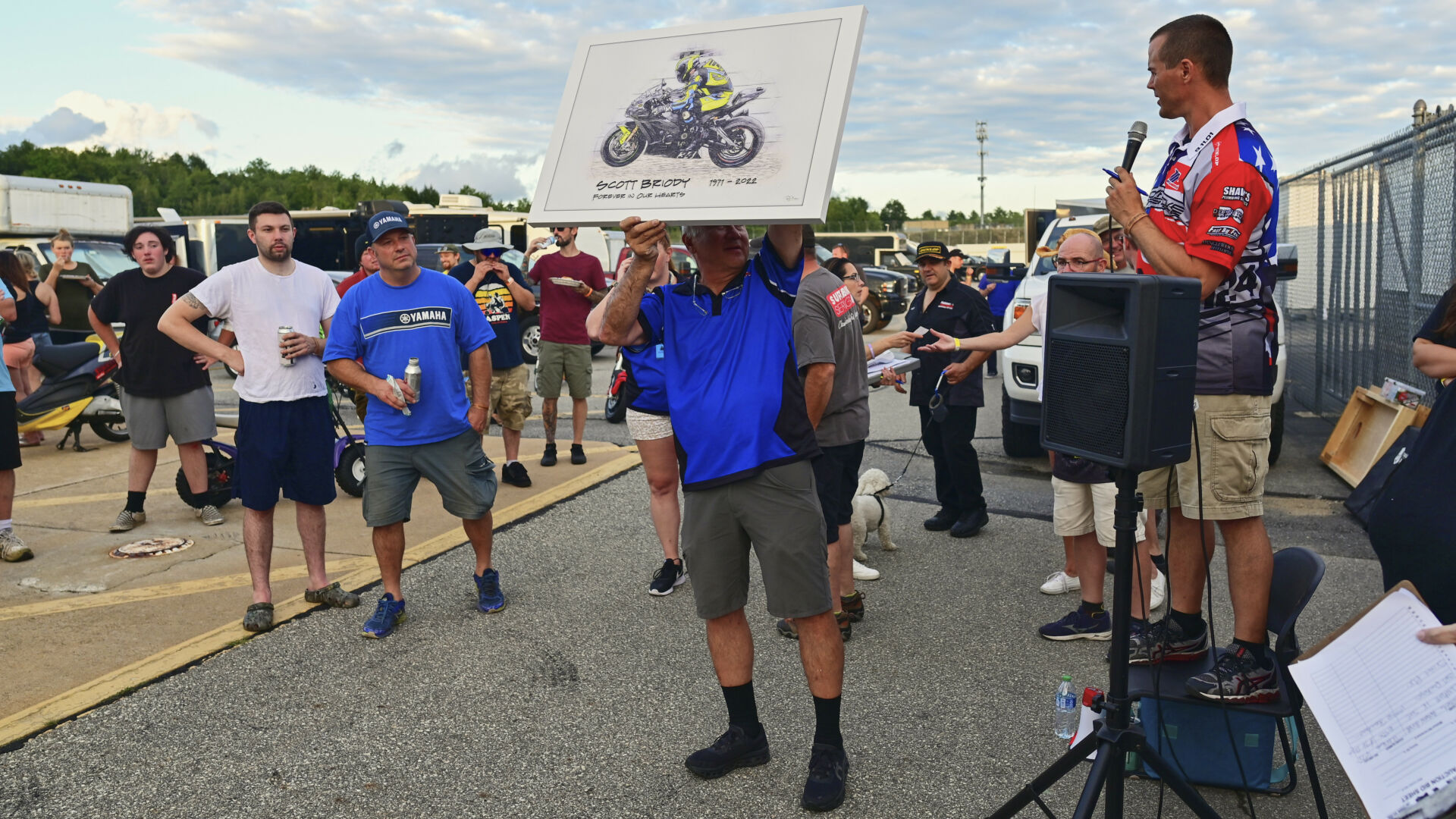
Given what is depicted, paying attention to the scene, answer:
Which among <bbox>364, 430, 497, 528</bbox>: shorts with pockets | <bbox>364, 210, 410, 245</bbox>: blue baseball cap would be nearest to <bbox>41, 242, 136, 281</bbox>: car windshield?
<bbox>364, 210, 410, 245</bbox>: blue baseball cap

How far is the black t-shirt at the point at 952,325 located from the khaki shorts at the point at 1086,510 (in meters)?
1.60

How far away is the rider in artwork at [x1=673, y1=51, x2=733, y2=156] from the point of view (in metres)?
3.09

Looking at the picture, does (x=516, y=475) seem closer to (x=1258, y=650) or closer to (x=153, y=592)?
(x=153, y=592)

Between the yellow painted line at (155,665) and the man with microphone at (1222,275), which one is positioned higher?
the man with microphone at (1222,275)

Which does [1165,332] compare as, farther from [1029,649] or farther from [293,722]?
[293,722]

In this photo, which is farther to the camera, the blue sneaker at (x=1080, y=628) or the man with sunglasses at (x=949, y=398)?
the man with sunglasses at (x=949, y=398)

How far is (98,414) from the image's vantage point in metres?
9.76

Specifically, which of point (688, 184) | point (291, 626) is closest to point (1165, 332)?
point (688, 184)

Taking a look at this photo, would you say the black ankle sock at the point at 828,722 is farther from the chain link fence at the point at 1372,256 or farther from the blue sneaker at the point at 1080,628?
the chain link fence at the point at 1372,256

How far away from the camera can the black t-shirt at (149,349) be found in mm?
6730

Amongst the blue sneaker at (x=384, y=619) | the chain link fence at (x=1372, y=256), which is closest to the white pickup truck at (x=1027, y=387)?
the chain link fence at (x=1372, y=256)

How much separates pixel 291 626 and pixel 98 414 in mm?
6123

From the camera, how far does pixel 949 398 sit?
6.51 m

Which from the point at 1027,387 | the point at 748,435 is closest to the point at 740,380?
the point at 748,435
